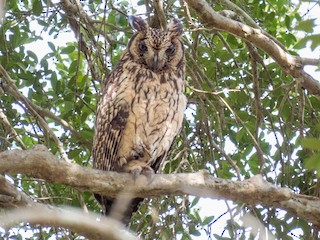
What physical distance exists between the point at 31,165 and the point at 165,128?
1281 millimetres

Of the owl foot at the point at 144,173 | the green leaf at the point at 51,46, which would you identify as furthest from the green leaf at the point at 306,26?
the green leaf at the point at 51,46

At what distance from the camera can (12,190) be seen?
230 centimetres

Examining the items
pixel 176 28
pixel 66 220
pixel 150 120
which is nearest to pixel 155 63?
pixel 176 28

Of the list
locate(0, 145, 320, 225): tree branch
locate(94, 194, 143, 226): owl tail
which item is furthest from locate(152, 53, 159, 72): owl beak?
locate(0, 145, 320, 225): tree branch

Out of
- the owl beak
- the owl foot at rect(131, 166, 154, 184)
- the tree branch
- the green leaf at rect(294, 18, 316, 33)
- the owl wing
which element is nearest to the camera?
the green leaf at rect(294, 18, 316, 33)

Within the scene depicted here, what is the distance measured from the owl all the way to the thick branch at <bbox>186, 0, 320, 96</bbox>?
2.19 feet

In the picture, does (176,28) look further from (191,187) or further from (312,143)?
(312,143)

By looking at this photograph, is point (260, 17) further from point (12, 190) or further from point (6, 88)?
point (12, 190)

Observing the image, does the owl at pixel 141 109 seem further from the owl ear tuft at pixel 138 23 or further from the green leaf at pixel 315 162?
the green leaf at pixel 315 162

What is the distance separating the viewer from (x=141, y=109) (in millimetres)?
3365

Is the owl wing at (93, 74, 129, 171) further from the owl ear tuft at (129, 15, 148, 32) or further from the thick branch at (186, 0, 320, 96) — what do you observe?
the thick branch at (186, 0, 320, 96)

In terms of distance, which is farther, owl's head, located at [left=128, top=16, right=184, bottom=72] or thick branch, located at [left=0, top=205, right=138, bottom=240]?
owl's head, located at [left=128, top=16, right=184, bottom=72]

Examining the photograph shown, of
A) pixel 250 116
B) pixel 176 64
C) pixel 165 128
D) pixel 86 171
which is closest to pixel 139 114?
pixel 165 128

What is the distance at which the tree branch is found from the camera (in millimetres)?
2422
